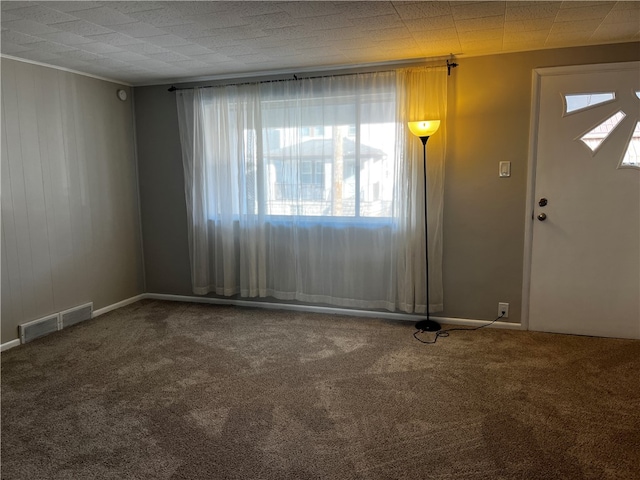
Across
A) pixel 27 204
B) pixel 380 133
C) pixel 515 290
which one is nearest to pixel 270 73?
pixel 380 133

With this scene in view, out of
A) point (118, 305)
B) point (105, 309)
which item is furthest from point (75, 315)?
point (118, 305)

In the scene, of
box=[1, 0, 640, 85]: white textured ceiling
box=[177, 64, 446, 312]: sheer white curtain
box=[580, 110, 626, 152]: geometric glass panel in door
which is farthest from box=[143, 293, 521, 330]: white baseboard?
box=[1, 0, 640, 85]: white textured ceiling

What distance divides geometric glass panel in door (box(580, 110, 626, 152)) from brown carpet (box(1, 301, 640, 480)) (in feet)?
5.07

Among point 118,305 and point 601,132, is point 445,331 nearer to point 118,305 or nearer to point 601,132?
point 601,132

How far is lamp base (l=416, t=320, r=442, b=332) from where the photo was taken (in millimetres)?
3688

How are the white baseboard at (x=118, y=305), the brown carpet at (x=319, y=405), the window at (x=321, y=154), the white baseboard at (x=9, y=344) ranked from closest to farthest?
1. the brown carpet at (x=319, y=405)
2. the white baseboard at (x=9, y=344)
3. the window at (x=321, y=154)
4. the white baseboard at (x=118, y=305)

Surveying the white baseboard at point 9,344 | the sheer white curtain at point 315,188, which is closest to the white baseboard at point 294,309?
the white baseboard at point 9,344

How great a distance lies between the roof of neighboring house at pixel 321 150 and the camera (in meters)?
3.84

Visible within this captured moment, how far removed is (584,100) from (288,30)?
2331 millimetres

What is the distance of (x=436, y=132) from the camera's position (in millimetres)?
3641

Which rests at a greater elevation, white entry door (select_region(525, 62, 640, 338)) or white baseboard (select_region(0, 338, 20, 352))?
white entry door (select_region(525, 62, 640, 338))

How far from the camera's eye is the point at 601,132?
3336mm

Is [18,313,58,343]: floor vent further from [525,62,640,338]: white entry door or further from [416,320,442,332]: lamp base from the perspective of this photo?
[525,62,640,338]: white entry door

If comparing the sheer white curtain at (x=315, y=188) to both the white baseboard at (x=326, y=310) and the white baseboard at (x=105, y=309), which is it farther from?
the white baseboard at (x=105, y=309)
